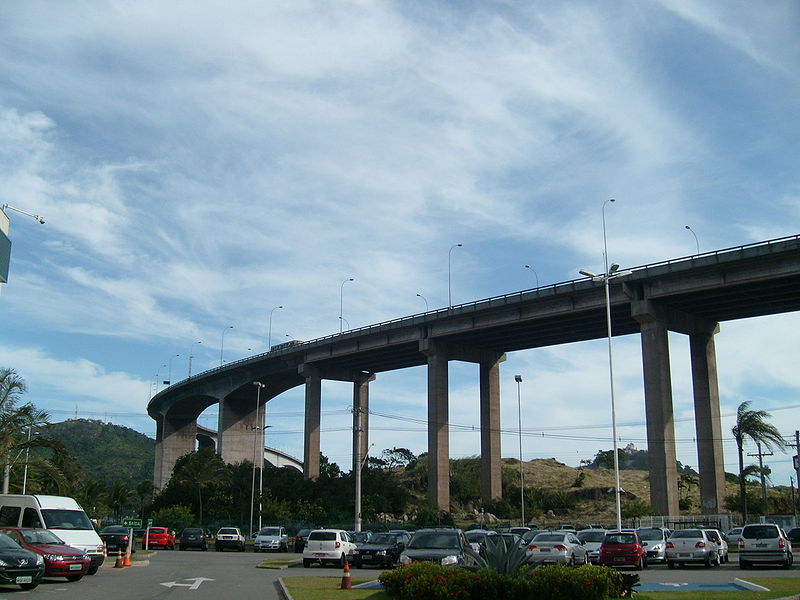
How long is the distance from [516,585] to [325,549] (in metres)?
21.7

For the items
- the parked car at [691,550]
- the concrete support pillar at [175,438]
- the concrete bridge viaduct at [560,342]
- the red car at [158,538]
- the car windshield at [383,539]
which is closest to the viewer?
the parked car at [691,550]

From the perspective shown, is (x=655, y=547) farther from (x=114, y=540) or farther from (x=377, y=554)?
(x=114, y=540)

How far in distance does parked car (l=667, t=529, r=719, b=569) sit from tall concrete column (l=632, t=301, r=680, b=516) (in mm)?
28779

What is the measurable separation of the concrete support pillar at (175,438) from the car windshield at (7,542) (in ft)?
399

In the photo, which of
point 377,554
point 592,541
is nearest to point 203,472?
point 377,554

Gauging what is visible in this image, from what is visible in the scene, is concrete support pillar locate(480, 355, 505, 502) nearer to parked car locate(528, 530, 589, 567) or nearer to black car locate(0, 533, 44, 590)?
parked car locate(528, 530, 589, 567)

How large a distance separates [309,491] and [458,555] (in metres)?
69.1

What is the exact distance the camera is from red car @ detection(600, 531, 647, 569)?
104 ft

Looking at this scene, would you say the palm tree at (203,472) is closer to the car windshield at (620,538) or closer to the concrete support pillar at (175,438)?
the concrete support pillar at (175,438)

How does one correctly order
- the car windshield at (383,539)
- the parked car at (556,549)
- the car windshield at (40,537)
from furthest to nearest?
the car windshield at (383,539) < the parked car at (556,549) < the car windshield at (40,537)

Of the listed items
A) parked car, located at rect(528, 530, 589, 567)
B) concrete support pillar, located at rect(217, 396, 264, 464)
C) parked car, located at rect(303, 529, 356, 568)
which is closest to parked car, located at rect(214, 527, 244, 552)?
parked car, located at rect(303, 529, 356, 568)

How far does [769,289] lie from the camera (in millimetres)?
62812

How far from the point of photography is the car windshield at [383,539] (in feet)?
125

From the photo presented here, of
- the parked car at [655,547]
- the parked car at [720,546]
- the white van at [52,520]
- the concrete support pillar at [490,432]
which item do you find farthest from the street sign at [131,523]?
the concrete support pillar at [490,432]
